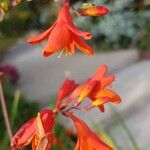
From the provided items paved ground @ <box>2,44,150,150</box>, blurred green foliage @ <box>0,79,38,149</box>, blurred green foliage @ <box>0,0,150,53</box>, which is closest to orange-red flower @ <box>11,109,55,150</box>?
paved ground @ <box>2,44,150,150</box>

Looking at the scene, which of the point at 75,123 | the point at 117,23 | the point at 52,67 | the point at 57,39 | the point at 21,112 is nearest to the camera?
the point at 57,39

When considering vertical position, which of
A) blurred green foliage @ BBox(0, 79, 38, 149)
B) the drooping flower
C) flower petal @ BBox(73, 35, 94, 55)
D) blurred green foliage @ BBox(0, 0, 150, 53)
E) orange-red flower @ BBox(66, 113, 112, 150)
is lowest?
blurred green foliage @ BBox(0, 0, 150, 53)

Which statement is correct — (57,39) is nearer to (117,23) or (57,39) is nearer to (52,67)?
(52,67)

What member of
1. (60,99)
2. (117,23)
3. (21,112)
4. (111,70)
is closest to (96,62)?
(111,70)

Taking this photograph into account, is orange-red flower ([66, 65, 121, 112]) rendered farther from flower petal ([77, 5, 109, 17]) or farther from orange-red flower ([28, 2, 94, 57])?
flower petal ([77, 5, 109, 17])

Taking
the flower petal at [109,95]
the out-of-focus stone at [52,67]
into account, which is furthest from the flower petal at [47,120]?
the out-of-focus stone at [52,67]

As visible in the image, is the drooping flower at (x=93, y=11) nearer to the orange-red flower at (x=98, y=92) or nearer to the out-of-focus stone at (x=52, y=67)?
the orange-red flower at (x=98, y=92)
